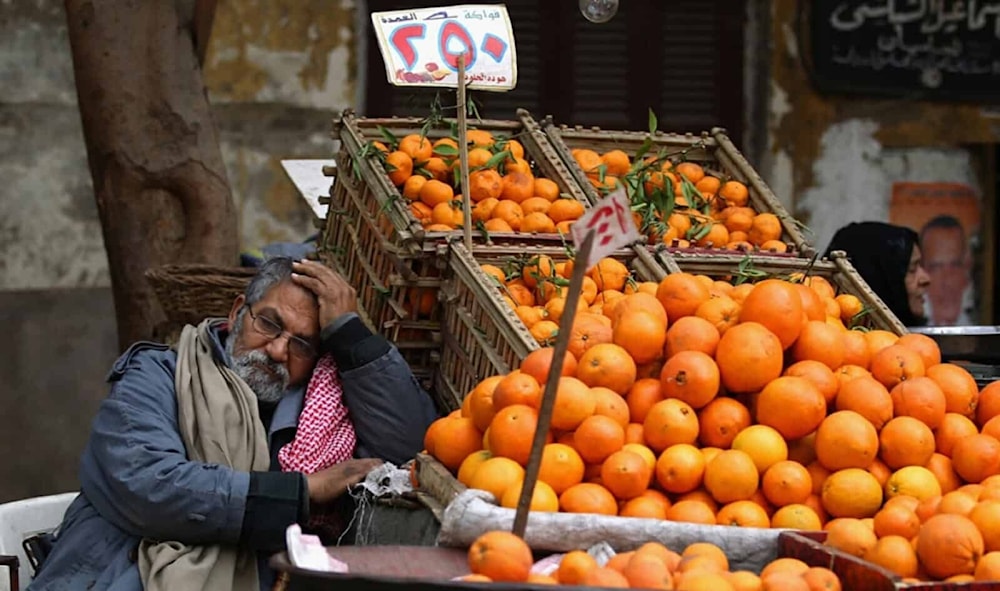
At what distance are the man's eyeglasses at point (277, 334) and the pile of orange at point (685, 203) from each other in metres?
1.12

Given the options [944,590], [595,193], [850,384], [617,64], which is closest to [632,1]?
[617,64]

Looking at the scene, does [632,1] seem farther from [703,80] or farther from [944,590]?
[944,590]

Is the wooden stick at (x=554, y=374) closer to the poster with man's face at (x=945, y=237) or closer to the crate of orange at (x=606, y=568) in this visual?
the crate of orange at (x=606, y=568)

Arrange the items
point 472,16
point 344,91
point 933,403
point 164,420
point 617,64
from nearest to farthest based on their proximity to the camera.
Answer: point 933,403 → point 164,420 → point 472,16 → point 344,91 → point 617,64

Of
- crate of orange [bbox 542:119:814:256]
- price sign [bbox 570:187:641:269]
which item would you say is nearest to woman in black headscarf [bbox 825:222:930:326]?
crate of orange [bbox 542:119:814:256]

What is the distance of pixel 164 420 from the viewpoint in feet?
11.0

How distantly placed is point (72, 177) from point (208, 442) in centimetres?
446

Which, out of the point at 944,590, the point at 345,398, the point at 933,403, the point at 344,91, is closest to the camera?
the point at 944,590

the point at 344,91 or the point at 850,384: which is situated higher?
the point at 344,91

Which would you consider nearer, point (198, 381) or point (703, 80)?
point (198, 381)

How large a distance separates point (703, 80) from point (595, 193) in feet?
14.5

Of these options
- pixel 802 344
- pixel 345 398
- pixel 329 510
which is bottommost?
pixel 329 510

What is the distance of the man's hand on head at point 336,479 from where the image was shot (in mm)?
3385

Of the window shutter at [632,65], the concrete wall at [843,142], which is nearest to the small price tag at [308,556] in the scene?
the window shutter at [632,65]
